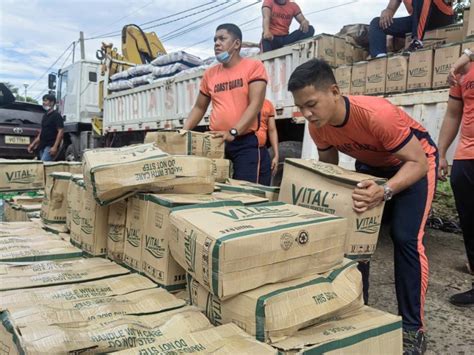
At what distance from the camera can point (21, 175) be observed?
3979mm

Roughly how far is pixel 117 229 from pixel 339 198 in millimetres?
1064

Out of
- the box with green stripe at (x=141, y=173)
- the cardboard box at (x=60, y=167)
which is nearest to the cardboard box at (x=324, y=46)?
the cardboard box at (x=60, y=167)

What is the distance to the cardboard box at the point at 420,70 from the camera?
3.63 m

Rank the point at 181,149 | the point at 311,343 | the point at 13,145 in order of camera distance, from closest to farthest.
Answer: the point at 311,343 < the point at 181,149 < the point at 13,145

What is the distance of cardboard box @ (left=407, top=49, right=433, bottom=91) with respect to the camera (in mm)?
3631

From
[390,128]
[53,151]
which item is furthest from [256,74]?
[53,151]

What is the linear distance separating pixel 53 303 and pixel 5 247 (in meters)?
0.90

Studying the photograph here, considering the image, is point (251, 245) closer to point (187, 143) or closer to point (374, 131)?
point (374, 131)

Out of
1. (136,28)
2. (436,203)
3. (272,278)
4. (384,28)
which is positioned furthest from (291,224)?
(136,28)

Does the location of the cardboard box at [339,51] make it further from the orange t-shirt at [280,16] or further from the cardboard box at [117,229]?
the cardboard box at [117,229]

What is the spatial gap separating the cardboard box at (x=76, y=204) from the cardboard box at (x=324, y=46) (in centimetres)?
302

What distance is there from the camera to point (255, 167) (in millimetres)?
3211

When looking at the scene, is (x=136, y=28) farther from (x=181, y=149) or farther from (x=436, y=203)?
(x=181, y=149)

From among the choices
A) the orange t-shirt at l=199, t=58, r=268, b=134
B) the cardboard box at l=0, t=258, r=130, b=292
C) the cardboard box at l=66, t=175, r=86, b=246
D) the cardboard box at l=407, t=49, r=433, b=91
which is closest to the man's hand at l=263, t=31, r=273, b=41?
the cardboard box at l=407, t=49, r=433, b=91
